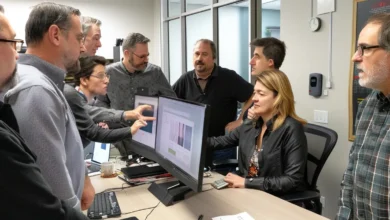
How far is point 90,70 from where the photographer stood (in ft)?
7.44

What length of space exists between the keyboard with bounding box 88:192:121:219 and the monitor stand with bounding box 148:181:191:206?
22 centimetres

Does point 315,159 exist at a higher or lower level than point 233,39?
lower

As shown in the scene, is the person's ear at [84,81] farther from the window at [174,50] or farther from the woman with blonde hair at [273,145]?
the window at [174,50]

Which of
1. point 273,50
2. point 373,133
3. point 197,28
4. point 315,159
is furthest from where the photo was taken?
point 197,28

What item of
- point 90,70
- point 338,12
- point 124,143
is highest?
point 338,12

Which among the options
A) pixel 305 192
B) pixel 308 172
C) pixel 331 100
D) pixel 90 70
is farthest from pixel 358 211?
pixel 90 70

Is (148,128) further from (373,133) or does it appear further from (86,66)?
(373,133)

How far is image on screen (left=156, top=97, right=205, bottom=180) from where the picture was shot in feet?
4.75

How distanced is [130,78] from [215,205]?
5.44 ft

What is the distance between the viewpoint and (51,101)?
108cm

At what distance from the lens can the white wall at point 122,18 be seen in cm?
589

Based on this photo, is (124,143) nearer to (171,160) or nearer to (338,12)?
(171,160)

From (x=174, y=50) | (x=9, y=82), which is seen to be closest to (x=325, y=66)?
(x=9, y=82)

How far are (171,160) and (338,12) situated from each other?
196cm
